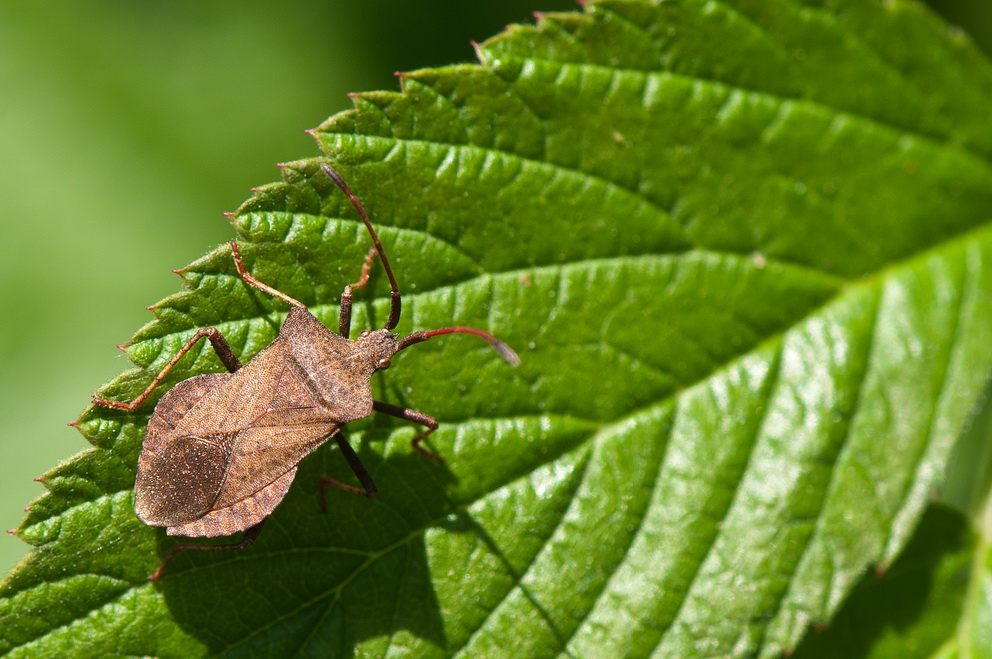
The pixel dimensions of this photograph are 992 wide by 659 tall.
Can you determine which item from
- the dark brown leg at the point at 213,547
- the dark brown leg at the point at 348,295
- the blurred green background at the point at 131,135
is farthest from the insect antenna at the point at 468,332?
the blurred green background at the point at 131,135

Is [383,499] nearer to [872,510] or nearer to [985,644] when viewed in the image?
[872,510]

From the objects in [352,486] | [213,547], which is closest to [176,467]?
[213,547]

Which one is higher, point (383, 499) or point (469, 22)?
point (469, 22)

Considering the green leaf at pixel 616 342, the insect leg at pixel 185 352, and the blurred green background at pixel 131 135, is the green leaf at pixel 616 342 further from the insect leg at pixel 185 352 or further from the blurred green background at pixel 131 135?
the blurred green background at pixel 131 135

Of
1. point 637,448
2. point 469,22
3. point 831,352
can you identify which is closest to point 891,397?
point 831,352

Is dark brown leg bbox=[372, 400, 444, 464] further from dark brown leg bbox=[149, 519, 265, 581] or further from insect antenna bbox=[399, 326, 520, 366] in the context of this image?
dark brown leg bbox=[149, 519, 265, 581]

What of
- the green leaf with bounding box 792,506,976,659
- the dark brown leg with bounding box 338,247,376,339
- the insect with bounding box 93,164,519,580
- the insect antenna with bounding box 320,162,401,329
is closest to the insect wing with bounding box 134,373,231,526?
the insect with bounding box 93,164,519,580

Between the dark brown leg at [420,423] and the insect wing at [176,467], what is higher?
the insect wing at [176,467]

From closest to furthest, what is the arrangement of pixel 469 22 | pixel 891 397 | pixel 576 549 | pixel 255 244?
pixel 255 244 → pixel 576 549 → pixel 891 397 → pixel 469 22
